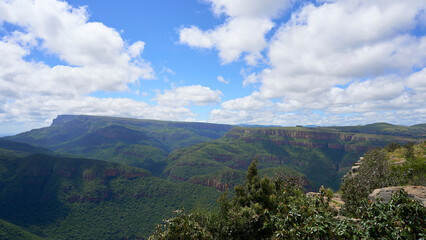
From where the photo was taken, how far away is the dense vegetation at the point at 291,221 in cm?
1104

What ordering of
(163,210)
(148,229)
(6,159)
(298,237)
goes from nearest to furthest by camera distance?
(298,237), (148,229), (163,210), (6,159)

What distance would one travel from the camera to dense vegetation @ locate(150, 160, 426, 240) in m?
11.0

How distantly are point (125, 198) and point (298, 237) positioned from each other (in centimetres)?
19347

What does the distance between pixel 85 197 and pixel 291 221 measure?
195945 mm

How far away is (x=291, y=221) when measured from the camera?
14.3 meters

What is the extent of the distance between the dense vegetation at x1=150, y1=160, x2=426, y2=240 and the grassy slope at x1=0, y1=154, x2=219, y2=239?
127m

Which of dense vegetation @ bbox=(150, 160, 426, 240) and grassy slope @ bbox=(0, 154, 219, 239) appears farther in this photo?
grassy slope @ bbox=(0, 154, 219, 239)

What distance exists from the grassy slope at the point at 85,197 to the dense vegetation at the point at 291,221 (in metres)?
127

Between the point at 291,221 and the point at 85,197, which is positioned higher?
the point at 291,221

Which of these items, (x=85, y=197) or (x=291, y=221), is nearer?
(x=291, y=221)

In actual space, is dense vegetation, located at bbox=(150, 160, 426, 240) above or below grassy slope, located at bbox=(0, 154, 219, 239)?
above

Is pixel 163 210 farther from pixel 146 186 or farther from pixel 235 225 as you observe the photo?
pixel 235 225

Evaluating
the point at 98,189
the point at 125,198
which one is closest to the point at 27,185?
the point at 98,189

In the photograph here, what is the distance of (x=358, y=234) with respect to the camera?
11.1m
